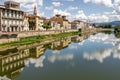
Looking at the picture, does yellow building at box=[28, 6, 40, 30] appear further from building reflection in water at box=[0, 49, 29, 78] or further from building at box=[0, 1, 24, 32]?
building reflection in water at box=[0, 49, 29, 78]

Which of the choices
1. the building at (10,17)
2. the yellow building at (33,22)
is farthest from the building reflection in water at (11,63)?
the yellow building at (33,22)

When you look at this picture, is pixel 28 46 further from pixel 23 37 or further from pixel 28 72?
pixel 28 72

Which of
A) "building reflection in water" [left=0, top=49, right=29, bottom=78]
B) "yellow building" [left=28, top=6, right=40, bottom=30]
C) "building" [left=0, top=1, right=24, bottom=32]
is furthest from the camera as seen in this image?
"yellow building" [left=28, top=6, right=40, bottom=30]

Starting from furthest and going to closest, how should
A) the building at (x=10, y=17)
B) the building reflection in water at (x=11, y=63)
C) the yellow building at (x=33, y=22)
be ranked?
the yellow building at (x=33, y=22), the building at (x=10, y=17), the building reflection in water at (x=11, y=63)

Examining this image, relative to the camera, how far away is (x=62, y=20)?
142 metres

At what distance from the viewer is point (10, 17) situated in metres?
66.3

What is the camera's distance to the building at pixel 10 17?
63319 mm

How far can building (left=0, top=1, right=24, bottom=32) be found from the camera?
208 feet

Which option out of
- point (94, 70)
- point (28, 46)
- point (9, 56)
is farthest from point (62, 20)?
point (94, 70)

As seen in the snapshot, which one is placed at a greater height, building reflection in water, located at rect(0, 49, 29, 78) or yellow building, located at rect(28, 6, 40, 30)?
yellow building, located at rect(28, 6, 40, 30)

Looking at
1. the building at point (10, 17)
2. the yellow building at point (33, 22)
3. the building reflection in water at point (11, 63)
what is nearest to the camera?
the building reflection in water at point (11, 63)

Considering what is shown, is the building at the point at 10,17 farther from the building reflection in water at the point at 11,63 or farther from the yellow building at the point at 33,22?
the building reflection in water at the point at 11,63

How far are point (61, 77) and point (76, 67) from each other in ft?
20.9

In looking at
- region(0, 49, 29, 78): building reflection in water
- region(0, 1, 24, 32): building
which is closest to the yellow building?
region(0, 1, 24, 32): building
